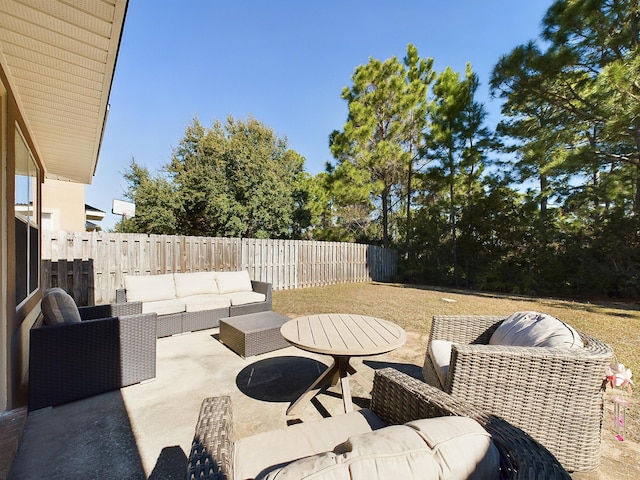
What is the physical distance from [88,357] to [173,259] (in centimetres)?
435

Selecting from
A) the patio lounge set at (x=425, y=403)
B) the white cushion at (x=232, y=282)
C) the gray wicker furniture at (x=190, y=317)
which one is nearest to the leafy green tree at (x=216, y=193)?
the white cushion at (x=232, y=282)

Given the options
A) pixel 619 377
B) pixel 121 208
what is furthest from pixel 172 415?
pixel 121 208

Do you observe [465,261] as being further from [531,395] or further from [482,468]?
[482,468]

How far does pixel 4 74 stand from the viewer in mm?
2078

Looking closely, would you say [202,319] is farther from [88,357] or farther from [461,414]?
[461,414]

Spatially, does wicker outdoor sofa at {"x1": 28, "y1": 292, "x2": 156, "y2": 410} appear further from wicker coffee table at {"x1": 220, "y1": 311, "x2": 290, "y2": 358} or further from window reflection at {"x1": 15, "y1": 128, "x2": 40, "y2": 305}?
wicker coffee table at {"x1": 220, "y1": 311, "x2": 290, "y2": 358}

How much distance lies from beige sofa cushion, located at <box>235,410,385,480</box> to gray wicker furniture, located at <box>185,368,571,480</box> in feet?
0.43

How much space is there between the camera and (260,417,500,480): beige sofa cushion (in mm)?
627

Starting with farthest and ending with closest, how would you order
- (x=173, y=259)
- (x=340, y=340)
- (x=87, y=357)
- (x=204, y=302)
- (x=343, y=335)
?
1. (x=173, y=259)
2. (x=204, y=302)
3. (x=87, y=357)
4. (x=343, y=335)
5. (x=340, y=340)

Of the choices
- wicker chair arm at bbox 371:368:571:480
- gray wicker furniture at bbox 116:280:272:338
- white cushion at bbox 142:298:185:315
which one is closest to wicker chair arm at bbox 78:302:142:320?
gray wicker furniture at bbox 116:280:272:338

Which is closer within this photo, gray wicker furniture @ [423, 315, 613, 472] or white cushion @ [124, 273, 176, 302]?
gray wicker furniture @ [423, 315, 613, 472]

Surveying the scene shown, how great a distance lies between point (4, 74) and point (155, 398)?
9.15ft

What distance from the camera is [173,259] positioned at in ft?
21.0

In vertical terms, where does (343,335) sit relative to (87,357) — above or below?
above
